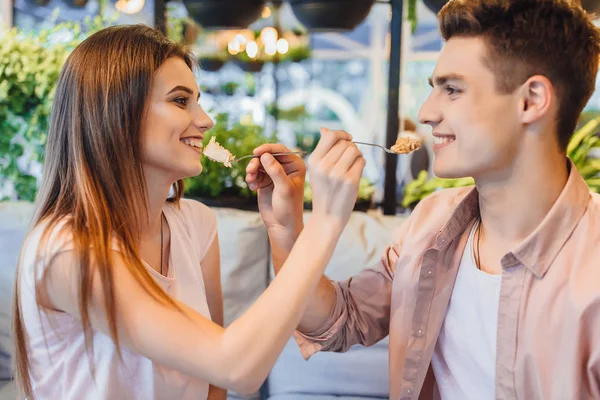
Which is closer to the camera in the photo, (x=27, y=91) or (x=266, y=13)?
(x=27, y=91)

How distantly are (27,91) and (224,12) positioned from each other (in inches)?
40.4

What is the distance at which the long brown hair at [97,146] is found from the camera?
1.21 metres

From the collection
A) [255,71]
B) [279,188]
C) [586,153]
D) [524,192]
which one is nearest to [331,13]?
[255,71]

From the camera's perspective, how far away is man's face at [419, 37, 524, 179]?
1.20 meters

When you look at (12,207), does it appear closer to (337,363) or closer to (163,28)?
(163,28)

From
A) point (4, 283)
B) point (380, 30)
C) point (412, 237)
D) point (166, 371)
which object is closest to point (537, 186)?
point (412, 237)

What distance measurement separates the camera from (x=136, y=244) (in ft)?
4.20

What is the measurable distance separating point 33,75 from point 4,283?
41.5 inches

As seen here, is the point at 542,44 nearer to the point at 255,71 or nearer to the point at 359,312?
the point at 359,312

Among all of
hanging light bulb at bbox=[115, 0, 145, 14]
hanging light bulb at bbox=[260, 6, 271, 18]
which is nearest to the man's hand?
hanging light bulb at bbox=[260, 6, 271, 18]

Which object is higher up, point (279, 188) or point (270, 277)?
point (279, 188)

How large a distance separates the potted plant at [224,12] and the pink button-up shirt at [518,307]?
1.69 metres

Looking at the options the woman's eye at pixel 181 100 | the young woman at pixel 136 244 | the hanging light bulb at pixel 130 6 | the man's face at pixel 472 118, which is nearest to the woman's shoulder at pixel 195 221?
the young woman at pixel 136 244

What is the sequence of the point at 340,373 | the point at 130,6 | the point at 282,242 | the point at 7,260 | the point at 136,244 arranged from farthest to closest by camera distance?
the point at 130,6 → the point at 7,260 → the point at 340,373 → the point at 282,242 → the point at 136,244
